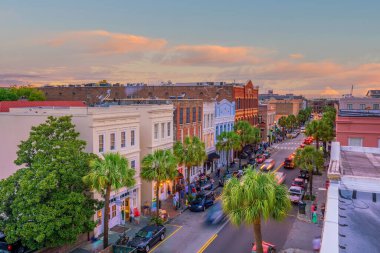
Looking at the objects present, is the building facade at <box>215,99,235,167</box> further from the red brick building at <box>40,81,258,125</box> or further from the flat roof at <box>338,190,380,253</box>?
the flat roof at <box>338,190,380,253</box>

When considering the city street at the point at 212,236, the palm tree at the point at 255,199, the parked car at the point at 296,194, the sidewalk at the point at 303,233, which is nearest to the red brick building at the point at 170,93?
the parked car at the point at 296,194

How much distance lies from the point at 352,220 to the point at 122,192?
2487 cm

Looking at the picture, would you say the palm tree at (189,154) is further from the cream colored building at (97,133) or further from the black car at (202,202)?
the cream colored building at (97,133)

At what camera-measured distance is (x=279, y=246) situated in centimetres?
2873

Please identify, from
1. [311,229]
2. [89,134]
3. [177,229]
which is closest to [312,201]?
[311,229]

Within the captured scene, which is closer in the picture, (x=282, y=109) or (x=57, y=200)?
(x=57, y=200)

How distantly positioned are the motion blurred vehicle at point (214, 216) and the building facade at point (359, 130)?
1409 centimetres

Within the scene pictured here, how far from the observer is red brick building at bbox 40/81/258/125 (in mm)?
68500

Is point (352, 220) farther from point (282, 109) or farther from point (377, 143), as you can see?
point (282, 109)

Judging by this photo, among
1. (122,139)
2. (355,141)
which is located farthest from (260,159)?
(122,139)

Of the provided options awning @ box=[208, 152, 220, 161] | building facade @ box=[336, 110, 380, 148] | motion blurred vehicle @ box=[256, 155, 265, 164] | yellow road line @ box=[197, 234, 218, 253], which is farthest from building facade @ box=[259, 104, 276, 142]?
yellow road line @ box=[197, 234, 218, 253]

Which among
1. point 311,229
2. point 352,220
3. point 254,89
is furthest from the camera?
point 254,89

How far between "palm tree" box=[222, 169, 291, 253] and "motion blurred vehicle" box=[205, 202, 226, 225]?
50.9ft

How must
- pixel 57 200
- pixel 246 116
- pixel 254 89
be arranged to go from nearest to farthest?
1. pixel 57 200
2. pixel 246 116
3. pixel 254 89
